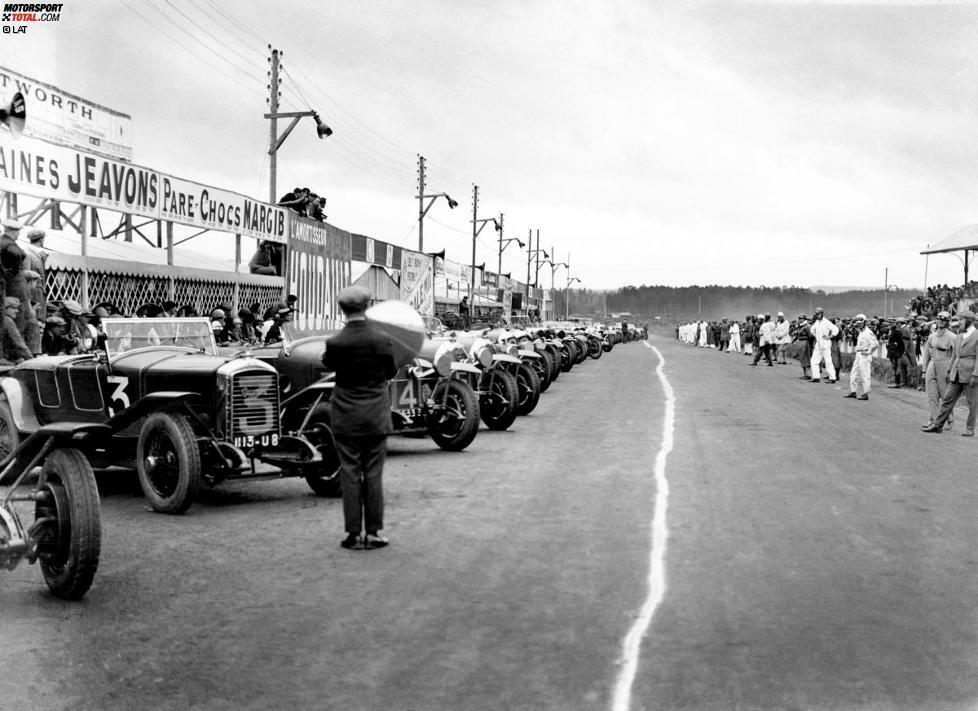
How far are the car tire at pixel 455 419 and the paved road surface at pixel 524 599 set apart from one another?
131cm

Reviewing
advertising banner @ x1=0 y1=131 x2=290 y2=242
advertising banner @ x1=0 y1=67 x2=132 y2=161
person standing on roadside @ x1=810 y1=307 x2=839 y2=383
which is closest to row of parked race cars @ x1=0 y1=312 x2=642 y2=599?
advertising banner @ x1=0 y1=131 x2=290 y2=242

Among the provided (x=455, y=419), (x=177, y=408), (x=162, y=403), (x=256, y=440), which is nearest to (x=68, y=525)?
(x=162, y=403)

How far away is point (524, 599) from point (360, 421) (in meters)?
1.84

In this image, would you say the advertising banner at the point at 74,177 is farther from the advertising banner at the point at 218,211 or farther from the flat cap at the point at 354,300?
the flat cap at the point at 354,300

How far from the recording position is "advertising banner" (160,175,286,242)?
17.8 m

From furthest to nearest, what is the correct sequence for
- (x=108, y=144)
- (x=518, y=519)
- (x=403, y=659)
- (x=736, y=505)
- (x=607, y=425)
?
(x=108, y=144), (x=607, y=425), (x=736, y=505), (x=518, y=519), (x=403, y=659)

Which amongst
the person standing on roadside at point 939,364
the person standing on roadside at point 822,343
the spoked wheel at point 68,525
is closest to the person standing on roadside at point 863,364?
the person standing on roadside at point 939,364

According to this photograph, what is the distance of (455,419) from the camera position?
11273 millimetres

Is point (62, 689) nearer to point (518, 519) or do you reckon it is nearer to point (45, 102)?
point (518, 519)

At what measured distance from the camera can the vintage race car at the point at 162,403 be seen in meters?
7.70

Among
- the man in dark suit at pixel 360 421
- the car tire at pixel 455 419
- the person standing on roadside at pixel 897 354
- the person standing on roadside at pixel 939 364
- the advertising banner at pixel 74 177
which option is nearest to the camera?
the man in dark suit at pixel 360 421

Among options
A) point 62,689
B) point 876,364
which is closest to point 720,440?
point 62,689

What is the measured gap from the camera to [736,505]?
789cm

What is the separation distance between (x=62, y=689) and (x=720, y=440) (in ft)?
31.0
